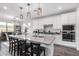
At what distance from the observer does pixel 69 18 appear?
5.92 feet

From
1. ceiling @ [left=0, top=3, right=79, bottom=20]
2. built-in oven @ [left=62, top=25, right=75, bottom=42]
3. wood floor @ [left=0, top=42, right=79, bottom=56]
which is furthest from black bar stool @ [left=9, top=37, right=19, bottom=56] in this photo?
built-in oven @ [left=62, top=25, right=75, bottom=42]

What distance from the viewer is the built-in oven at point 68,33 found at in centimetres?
182

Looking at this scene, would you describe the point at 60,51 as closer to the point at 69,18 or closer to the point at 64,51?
the point at 64,51

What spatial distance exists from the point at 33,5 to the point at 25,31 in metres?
0.63

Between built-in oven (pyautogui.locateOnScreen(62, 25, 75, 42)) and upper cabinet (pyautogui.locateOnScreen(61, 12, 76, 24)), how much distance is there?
0.10 m

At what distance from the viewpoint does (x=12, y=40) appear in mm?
1971

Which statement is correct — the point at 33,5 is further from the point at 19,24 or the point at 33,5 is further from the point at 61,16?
the point at 61,16

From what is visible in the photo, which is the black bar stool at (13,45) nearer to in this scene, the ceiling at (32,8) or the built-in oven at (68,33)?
the ceiling at (32,8)

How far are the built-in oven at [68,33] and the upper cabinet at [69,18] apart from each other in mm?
104

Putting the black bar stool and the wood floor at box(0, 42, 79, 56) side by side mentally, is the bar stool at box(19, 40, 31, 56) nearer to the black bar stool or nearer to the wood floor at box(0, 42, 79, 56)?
the black bar stool

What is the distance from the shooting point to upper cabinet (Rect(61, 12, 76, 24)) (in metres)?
1.76

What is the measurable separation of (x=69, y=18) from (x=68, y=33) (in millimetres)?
343

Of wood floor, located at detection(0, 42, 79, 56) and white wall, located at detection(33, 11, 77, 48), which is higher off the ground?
white wall, located at detection(33, 11, 77, 48)

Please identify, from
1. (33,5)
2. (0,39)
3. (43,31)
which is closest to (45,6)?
(33,5)
